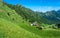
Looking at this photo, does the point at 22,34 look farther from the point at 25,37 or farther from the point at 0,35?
the point at 0,35

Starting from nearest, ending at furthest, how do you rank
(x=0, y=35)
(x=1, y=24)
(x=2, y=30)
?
1. (x=0, y=35)
2. (x=2, y=30)
3. (x=1, y=24)

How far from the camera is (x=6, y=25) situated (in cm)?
5822

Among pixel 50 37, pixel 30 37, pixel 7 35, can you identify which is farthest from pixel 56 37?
pixel 7 35

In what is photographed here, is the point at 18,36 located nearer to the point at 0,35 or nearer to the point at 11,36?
the point at 11,36

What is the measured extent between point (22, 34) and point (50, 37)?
18363 millimetres

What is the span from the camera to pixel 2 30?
53.0 m

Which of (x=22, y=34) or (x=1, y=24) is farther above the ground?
(x=1, y=24)

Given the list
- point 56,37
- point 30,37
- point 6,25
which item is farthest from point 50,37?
point 6,25

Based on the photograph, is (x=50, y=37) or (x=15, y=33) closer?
(x=15, y=33)

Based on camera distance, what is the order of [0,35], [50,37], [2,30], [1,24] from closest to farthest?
[0,35] < [2,30] < [1,24] < [50,37]

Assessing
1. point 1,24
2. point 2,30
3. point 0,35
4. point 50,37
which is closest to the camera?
point 0,35

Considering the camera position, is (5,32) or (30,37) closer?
(5,32)

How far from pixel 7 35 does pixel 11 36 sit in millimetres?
1259

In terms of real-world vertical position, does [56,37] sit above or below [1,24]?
below
